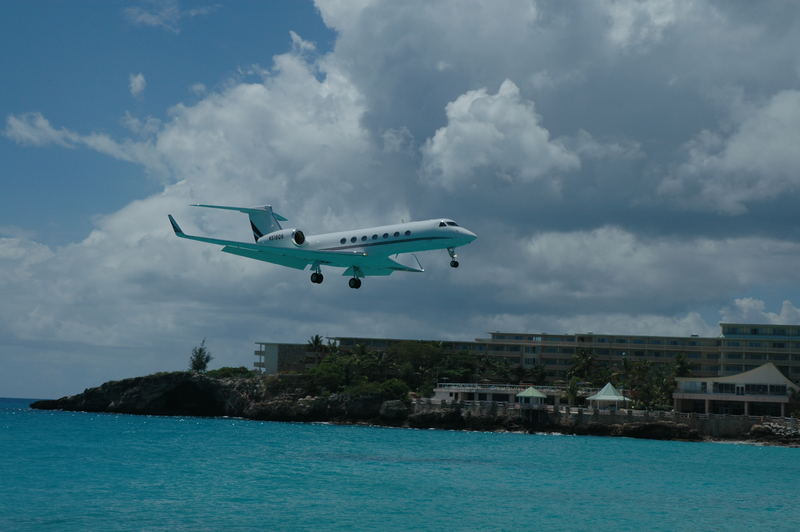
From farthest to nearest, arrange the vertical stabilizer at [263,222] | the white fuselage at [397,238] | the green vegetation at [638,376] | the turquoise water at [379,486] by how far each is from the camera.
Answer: the green vegetation at [638,376], the vertical stabilizer at [263,222], the white fuselage at [397,238], the turquoise water at [379,486]

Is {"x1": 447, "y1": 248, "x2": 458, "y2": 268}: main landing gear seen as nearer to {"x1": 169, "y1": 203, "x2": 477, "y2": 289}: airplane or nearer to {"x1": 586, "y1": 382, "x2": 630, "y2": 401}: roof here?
{"x1": 169, "y1": 203, "x2": 477, "y2": 289}: airplane

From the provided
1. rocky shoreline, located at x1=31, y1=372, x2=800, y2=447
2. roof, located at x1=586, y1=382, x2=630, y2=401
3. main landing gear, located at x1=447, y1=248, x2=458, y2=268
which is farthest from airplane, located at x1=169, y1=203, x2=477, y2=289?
roof, located at x1=586, y1=382, x2=630, y2=401

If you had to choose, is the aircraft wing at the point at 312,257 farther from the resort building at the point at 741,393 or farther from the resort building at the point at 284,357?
the resort building at the point at 284,357

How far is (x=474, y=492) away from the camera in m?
49.5

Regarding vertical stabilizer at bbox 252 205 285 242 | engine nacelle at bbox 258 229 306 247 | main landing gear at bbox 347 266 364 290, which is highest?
vertical stabilizer at bbox 252 205 285 242

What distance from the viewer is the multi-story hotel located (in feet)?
474

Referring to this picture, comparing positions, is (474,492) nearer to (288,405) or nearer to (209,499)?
(209,499)

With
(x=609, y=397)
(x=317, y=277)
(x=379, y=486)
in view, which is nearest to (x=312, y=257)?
(x=317, y=277)

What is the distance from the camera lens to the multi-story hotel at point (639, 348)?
5694 inches

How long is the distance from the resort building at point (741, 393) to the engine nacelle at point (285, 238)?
8091 cm

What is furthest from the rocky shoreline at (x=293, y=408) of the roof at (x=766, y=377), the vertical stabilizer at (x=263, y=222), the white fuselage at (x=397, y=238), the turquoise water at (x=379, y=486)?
the white fuselage at (x=397, y=238)

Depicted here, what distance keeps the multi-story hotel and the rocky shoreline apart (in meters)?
21.8

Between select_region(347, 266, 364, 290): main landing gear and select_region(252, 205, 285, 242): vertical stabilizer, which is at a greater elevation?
select_region(252, 205, 285, 242): vertical stabilizer

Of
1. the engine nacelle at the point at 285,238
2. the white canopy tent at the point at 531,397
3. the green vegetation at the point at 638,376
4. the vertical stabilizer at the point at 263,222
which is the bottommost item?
the white canopy tent at the point at 531,397
